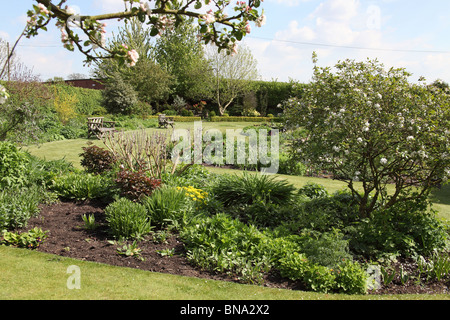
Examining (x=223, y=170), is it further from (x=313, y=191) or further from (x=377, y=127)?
(x=377, y=127)

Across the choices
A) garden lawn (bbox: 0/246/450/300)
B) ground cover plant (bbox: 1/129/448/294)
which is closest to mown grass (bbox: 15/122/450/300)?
garden lawn (bbox: 0/246/450/300)

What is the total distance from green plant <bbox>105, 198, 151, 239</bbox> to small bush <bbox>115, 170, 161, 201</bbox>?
0.70 metres

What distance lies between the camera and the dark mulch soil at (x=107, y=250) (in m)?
4.02

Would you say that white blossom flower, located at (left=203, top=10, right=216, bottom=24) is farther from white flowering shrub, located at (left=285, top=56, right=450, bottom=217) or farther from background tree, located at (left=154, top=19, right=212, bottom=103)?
background tree, located at (left=154, top=19, right=212, bottom=103)

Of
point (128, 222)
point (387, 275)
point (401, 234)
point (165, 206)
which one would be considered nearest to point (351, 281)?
point (387, 275)

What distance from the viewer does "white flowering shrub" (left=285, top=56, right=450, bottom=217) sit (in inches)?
183

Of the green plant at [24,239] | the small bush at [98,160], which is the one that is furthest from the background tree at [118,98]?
the green plant at [24,239]

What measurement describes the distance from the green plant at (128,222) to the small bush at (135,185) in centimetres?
70

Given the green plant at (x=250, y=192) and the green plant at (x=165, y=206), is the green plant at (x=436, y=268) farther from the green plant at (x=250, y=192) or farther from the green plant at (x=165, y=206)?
the green plant at (x=165, y=206)

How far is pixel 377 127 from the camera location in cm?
484

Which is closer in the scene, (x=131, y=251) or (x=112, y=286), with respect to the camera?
(x=112, y=286)

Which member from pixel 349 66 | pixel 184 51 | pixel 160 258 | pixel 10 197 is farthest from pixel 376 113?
pixel 184 51

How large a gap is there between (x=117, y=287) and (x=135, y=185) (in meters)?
2.29

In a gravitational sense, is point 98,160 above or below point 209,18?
below
